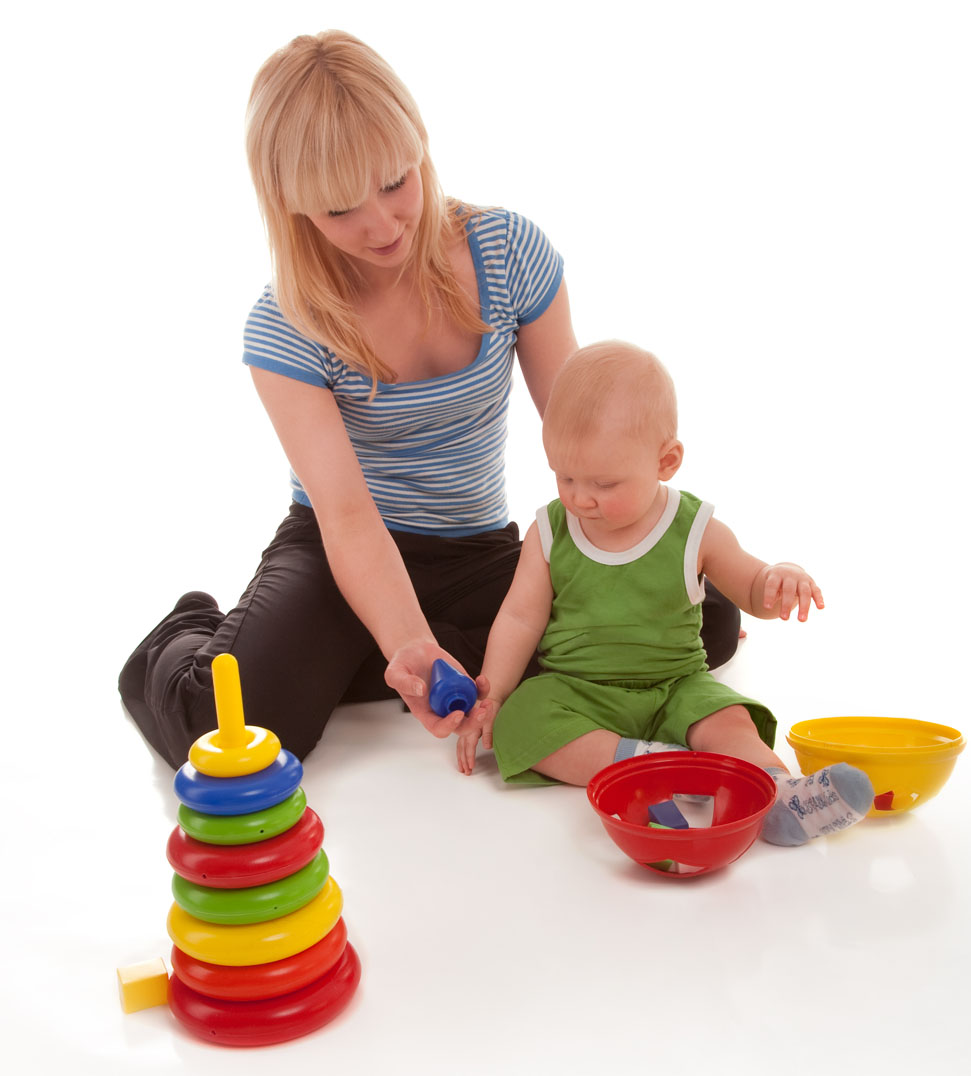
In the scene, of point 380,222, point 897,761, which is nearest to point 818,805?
point 897,761

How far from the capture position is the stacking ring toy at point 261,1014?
0.99 metres

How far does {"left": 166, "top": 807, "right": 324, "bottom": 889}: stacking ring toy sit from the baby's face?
1.91ft

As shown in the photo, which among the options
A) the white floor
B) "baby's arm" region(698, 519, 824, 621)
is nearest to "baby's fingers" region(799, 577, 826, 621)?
"baby's arm" region(698, 519, 824, 621)

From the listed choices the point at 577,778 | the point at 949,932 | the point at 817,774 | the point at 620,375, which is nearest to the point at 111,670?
the point at 577,778

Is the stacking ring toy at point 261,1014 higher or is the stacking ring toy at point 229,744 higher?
the stacking ring toy at point 229,744

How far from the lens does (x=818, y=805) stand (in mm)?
1245

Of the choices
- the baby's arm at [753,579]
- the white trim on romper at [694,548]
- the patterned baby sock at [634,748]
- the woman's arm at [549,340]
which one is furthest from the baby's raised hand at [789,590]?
the woman's arm at [549,340]

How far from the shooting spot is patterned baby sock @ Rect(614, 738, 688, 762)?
55.4 inches

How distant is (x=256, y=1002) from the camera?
1.00 meters

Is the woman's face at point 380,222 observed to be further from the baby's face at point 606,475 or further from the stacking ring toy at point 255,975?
the stacking ring toy at point 255,975

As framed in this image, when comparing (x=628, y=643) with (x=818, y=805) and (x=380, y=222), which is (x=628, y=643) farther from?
(x=380, y=222)

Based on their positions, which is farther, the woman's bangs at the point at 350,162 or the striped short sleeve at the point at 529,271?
the striped short sleeve at the point at 529,271

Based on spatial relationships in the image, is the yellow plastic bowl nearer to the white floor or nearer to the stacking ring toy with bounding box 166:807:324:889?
the white floor

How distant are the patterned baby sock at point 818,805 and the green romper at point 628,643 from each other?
20 cm
